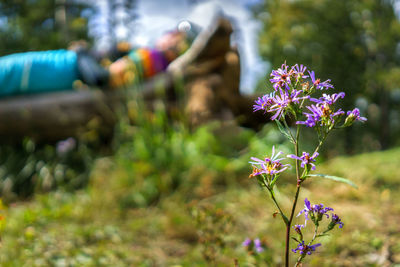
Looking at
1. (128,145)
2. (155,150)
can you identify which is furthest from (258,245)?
(128,145)

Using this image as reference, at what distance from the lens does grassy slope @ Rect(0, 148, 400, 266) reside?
1.82 meters

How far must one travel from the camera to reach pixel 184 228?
7.47 ft

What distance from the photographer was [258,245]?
1.26 meters

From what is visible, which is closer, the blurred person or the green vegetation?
the green vegetation

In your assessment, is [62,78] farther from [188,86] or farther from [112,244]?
[112,244]

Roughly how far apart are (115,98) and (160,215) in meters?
2.15

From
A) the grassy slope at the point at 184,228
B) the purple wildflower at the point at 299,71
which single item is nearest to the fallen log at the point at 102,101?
Answer: the grassy slope at the point at 184,228

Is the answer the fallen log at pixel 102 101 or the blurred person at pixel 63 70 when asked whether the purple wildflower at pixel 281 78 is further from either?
the blurred person at pixel 63 70

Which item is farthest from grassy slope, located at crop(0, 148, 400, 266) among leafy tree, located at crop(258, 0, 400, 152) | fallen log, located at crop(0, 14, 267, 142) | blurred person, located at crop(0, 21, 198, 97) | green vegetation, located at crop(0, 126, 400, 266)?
leafy tree, located at crop(258, 0, 400, 152)

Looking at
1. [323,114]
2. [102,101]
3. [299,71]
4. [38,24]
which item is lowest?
[323,114]

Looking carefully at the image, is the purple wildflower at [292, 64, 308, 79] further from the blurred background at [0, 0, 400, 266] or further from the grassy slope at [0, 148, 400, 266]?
the grassy slope at [0, 148, 400, 266]

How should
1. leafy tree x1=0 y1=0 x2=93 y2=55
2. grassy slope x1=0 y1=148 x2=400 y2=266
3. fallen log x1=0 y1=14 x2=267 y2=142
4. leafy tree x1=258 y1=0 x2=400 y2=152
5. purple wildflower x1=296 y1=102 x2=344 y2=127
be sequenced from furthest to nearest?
leafy tree x1=0 y1=0 x2=93 y2=55, leafy tree x1=258 y1=0 x2=400 y2=152, fallen log x1=0 y1=14 x2=267 y2=142, grassy slope x1=0 y1=148 x2=400 y2=266, purple wildflower x1=296 y1=102 x2=344 y2=127

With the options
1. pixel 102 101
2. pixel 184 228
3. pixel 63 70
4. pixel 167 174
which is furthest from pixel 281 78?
pixel 63 70

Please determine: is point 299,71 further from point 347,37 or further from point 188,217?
point 347,37
